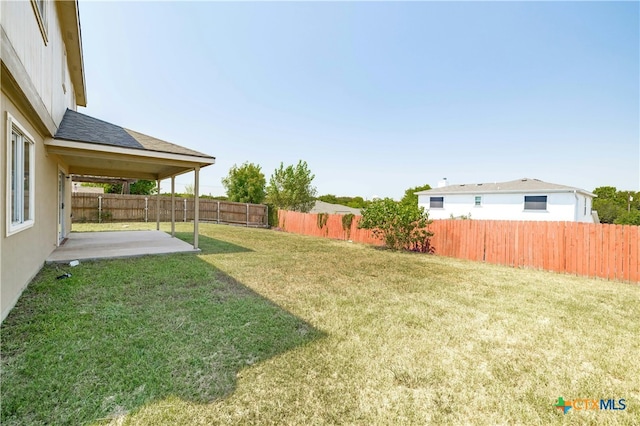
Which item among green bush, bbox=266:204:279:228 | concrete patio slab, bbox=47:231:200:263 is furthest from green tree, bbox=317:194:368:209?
concrete patio slab, bbox=47:231:200:263

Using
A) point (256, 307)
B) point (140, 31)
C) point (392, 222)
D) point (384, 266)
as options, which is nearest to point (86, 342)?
point (256, 307)

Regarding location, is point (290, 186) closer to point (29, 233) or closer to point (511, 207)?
point (511, 207)

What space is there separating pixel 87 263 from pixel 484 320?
8235mm

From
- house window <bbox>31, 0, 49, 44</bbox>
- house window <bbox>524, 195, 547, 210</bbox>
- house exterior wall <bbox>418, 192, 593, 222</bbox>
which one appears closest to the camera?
house window <bbox>31, 0, 49, 44</bbox>

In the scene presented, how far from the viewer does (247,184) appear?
2731cm

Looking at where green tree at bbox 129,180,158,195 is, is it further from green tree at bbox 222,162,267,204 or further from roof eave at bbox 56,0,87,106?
roof eave at bbox 56,0,87,106

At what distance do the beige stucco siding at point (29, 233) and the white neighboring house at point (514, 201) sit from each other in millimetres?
24058

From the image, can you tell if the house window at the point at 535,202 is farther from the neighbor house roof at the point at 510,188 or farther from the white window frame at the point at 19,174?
the white window frame at the point at 19,174

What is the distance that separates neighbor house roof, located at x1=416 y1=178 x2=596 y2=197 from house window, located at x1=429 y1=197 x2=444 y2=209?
20.4 inches

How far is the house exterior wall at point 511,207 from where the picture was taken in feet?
57.8

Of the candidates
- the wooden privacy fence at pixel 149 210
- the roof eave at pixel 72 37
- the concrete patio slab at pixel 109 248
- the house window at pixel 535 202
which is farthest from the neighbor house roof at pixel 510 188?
the roof eave at pixel 72 37

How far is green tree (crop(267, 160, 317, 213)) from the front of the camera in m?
24.9

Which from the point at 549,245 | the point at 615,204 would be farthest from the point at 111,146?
the point at 615,204

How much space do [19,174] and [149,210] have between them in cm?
1634
